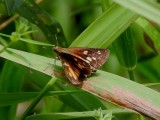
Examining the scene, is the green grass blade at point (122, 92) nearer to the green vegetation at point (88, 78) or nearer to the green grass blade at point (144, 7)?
the green vegetation at point (88, 78)

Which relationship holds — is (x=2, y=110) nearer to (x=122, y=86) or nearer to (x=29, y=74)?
(x=29, y=74)

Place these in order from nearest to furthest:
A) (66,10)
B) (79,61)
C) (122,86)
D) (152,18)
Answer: (152,18) → (122,86) → (79,61) → (66,10)

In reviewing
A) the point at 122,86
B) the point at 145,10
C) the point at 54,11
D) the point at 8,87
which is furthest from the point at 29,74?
the point at 54,11

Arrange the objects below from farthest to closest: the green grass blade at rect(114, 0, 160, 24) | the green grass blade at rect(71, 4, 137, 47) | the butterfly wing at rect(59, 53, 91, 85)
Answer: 1. the green grass blade at rect(71, 4, 137, 47)
2. the butterfly wing at rect(59, 53, 91, 85)
3. the green grass blade at rect(114, 0, 160, 24)

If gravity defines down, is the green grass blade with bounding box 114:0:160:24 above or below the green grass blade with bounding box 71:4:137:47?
below

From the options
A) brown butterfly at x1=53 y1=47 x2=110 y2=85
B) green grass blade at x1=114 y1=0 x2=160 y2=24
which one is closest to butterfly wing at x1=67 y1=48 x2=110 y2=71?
brown butterfly at x1=53 y1=47 x2=110 y2=85

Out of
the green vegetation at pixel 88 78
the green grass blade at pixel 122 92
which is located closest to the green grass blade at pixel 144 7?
the green vegetation at pixel 88 78

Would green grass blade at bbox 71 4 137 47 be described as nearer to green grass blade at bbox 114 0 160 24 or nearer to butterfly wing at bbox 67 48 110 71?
butterfly wing at bbox 67 48 110 71
